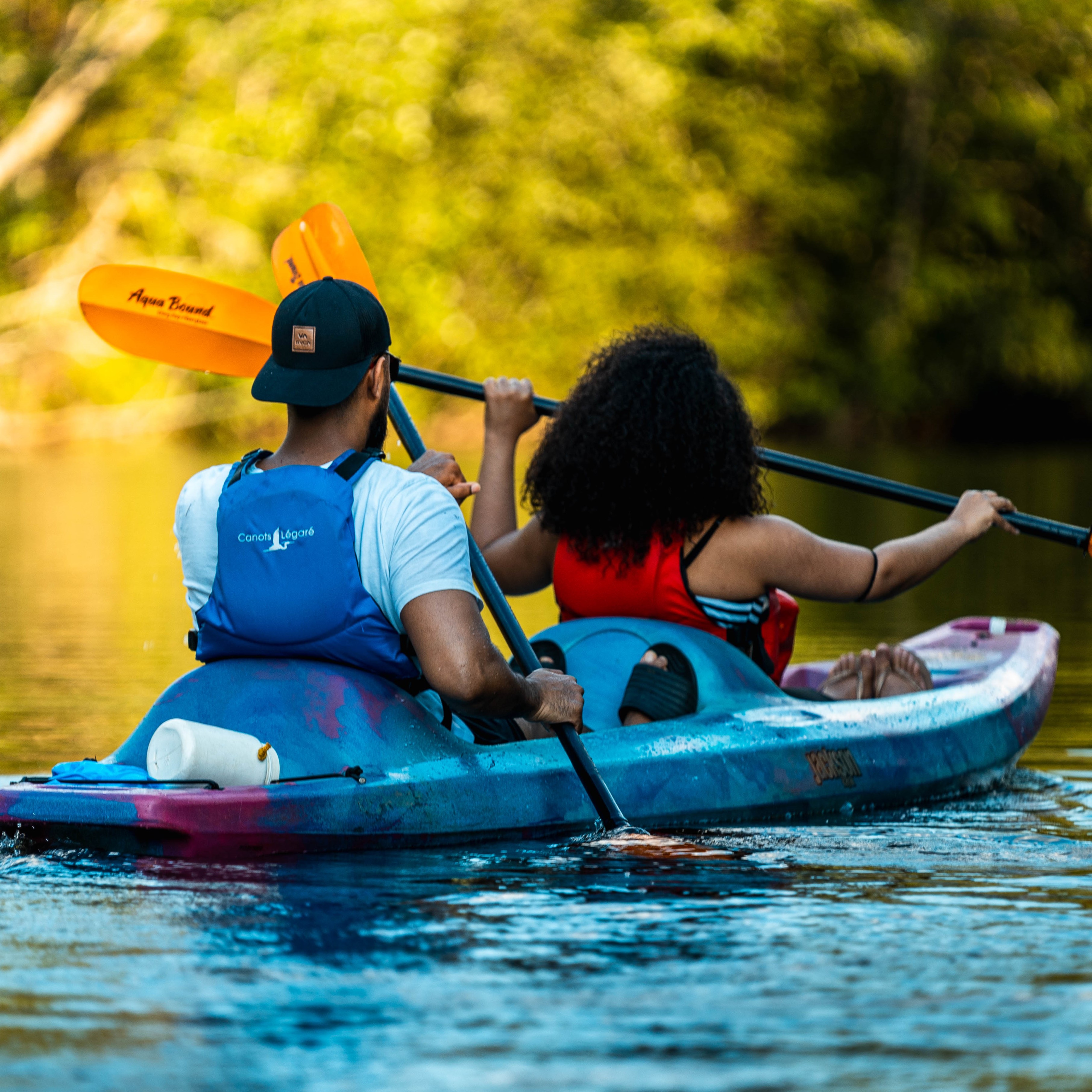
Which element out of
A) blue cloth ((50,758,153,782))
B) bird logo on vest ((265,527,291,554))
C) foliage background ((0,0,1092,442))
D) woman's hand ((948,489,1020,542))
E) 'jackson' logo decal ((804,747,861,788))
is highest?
foliage background ((0,0,1092,442))

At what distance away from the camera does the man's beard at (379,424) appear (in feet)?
10.8

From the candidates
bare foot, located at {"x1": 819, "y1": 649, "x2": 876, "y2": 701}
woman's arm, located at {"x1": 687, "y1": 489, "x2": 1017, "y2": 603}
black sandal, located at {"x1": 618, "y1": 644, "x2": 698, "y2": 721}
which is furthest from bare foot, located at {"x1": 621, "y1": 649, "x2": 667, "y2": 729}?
bare foot, located at {"x1": 819, "y1": 649, "x2": 876, "y2": 701}

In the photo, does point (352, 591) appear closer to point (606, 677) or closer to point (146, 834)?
point (146, 834)

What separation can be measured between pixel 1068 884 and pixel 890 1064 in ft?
3.65

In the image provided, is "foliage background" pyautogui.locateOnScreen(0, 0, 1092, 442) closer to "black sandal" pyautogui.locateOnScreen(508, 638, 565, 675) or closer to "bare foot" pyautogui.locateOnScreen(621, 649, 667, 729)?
"black sandal" pyautogui.locateOnScreen(508, 638, 565, 675)

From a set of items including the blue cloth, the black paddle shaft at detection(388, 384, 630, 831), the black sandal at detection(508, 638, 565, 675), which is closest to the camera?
the blue cloth

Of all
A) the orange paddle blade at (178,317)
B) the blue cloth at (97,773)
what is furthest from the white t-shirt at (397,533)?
the orange paddle blade at (178,317)

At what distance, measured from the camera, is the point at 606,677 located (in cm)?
404

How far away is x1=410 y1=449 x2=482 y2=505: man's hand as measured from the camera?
3490mm

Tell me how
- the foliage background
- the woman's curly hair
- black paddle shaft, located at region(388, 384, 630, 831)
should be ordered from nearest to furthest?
1. black paddle shaft, located at region(388, 384, 630, 831)
2. the woman's curly hair
3. the foliage background

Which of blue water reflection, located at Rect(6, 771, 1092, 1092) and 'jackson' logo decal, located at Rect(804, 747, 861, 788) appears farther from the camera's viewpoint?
'jackson' logo decal, located at Rect(804, 747, 861, 788)

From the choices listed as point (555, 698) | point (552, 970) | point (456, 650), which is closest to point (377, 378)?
point (456, 650)

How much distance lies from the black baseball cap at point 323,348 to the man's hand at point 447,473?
0.32 meters

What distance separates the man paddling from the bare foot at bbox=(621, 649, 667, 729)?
28.9 inches
